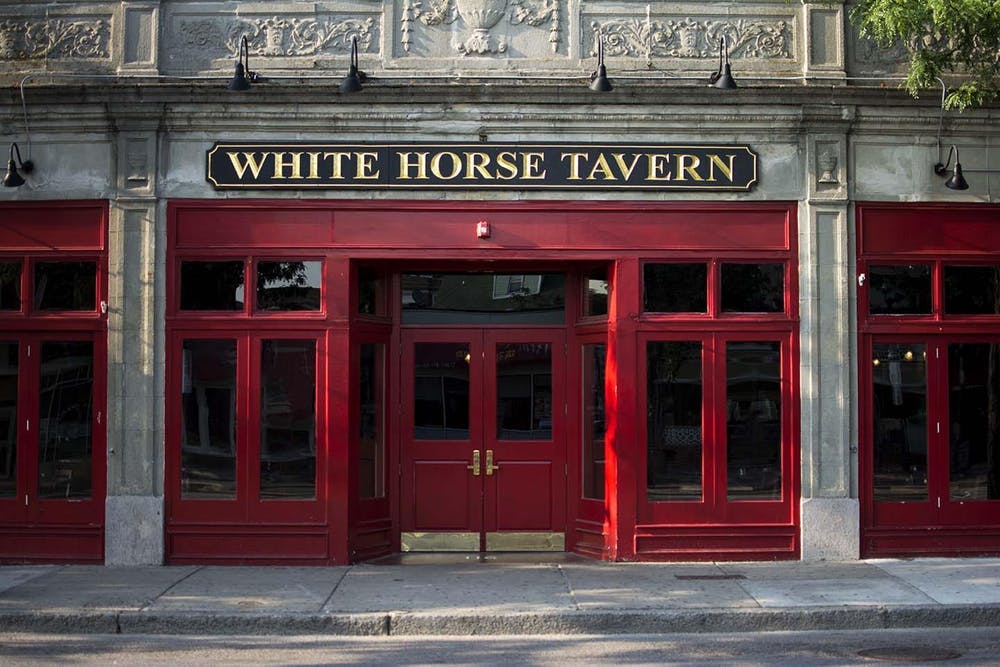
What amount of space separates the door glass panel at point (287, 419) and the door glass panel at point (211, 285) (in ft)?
2.09

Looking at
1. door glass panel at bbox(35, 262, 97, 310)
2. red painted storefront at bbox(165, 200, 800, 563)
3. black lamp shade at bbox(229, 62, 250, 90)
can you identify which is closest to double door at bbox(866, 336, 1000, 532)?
red painted storefront at bbox(165, 200, 800, 563)

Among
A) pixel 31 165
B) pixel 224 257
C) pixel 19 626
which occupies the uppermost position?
pixel 31 165

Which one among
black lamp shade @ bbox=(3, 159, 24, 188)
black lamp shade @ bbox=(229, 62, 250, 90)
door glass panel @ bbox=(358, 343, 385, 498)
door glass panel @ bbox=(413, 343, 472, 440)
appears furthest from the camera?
door glass panel @ bbox=(413, 343, 472, 440)

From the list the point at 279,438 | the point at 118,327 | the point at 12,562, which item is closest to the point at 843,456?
the point at 279,438

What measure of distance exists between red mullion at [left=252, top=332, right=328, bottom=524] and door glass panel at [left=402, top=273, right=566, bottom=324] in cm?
138

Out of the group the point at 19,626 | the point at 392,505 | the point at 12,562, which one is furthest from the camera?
the point at 392,505

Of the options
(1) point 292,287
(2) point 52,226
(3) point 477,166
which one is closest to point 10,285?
(2) point 52,226

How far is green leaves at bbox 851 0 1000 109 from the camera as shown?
35.6 feet

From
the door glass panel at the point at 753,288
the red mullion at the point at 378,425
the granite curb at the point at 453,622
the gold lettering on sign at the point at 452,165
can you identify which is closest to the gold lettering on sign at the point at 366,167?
the gold lettering on sign at the point at 452,165

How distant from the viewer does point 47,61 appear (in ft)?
41.5

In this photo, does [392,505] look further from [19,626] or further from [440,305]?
[19,626]

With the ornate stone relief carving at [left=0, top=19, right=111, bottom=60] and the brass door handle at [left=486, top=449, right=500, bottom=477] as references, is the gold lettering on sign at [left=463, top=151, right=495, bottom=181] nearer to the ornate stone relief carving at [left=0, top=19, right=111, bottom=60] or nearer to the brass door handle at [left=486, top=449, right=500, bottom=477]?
the brass door handle at [left=486, top=449, right=500, bottom=477]

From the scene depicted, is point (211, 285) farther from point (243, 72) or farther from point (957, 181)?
point (957, 181)

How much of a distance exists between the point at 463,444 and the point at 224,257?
3.37m
